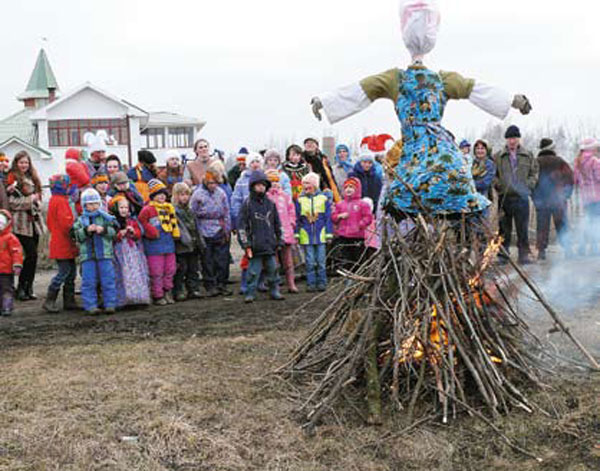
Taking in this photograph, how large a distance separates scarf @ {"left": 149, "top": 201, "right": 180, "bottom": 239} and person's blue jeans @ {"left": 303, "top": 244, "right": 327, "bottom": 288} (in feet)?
5.39

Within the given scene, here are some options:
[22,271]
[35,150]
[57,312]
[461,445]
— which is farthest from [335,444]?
[35,150]

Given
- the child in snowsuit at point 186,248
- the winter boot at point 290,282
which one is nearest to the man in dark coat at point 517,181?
the winter boot at point 290,282

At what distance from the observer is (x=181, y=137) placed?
42.0 meters

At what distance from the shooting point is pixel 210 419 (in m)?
4.07

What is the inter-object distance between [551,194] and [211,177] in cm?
551

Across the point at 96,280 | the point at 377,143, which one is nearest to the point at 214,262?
the point at 96,280

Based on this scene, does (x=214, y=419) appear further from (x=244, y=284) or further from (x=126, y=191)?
(x=244, y=284)

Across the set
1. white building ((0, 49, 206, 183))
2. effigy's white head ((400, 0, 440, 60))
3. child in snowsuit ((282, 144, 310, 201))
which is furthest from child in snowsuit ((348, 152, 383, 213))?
white building ((0, 49, 206, 183))

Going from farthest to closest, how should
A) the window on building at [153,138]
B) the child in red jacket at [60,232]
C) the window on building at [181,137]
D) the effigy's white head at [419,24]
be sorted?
the window on building at [153,138], the window on building at [181,137], the child in red jacket at [60,232], the effigy's white head at [419,24]

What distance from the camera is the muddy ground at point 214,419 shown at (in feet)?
11.7

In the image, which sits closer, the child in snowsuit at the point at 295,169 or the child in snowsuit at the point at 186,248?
the child in snowsuit at the point at 186,248

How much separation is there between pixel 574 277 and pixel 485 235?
4.46 m

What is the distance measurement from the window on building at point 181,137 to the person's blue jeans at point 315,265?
34.1 m

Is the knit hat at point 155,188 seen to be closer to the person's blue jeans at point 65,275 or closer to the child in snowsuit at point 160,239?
the child in snowsuit at point 160,239
